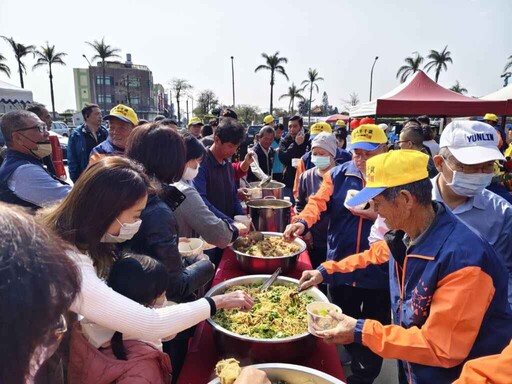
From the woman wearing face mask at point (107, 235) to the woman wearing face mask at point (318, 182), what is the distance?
6.23ft

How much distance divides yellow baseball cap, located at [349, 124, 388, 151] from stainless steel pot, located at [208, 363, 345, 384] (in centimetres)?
173

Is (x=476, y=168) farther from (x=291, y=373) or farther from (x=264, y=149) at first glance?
(x=264, y=149)

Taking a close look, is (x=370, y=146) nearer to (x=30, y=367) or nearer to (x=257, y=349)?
(x=257, y=349)

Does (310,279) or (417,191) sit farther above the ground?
(417,191)

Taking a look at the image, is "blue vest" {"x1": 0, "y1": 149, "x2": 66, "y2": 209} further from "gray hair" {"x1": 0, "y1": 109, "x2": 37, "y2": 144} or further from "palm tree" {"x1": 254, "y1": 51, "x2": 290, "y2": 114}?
"palm tree" {"x1": 254, "y1": 51, "x2": 290, "y2": 114}

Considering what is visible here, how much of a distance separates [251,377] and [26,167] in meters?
2.18

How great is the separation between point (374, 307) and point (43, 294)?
228cm

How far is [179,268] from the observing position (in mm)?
1543

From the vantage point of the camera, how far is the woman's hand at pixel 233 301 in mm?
1476

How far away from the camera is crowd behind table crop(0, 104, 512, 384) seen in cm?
65

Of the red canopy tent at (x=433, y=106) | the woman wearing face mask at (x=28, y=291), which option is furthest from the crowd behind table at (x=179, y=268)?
the red canopy tent at (x=433, y=106)

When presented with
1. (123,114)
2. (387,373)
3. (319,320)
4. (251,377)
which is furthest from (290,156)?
(251,377)

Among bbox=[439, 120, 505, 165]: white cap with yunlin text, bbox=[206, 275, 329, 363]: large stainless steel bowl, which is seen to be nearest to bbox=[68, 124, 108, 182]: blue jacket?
bbox=[206, 275, 329, 363]: large stainless steel bowl

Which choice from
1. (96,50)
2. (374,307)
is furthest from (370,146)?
(96,50)
